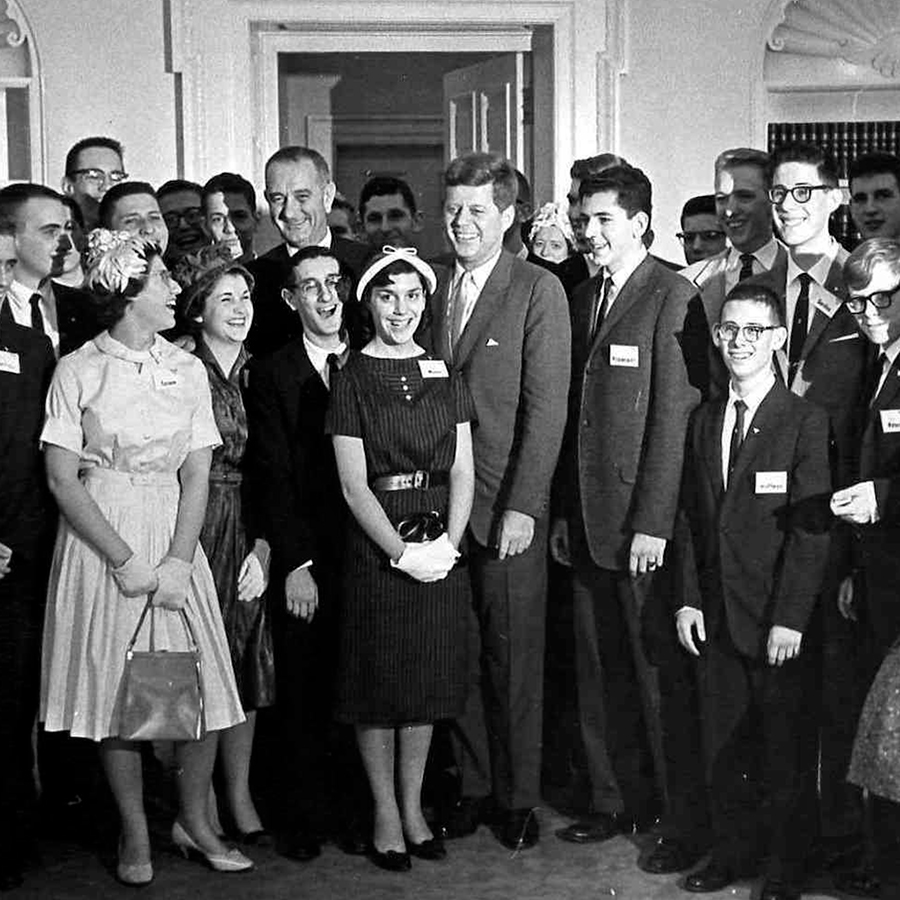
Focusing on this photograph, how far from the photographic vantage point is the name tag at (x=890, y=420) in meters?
3.52

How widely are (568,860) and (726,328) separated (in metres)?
1.44

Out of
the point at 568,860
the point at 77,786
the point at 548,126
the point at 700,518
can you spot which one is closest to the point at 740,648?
the point at 700,518

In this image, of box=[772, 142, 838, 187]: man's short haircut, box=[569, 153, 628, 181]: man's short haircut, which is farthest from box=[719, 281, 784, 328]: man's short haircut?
box=[569, 153, 628, 181]: man's short haircut

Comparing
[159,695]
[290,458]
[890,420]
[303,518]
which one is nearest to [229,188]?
[290,458]

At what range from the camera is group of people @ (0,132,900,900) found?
3682 millimetres

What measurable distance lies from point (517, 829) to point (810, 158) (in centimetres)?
192

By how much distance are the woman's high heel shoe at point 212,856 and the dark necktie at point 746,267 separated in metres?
2.07

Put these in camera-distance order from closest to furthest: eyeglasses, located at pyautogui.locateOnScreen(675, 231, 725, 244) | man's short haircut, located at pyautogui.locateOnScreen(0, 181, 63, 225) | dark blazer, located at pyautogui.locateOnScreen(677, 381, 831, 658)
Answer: dark blazer, located at pyautogui.locateOnScreen(677, 381, 831, 658)
man's short haircut, located at pyautogui.locateOnScreen(0, 181, 63, 225)
eyeglasses, located at pyautogui.locateOnScreen(675, 231, 725, 244)

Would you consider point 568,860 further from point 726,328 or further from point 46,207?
point 46,207

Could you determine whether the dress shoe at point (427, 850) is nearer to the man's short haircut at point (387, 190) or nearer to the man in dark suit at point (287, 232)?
the man in dark suit at point (287, 232)

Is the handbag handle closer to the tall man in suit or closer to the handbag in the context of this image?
the handbag

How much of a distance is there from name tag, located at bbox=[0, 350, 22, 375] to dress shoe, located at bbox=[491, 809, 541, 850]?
5.72 feet

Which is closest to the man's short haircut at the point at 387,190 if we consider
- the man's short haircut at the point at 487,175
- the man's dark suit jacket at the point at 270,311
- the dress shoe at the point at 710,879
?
the man's dark suit jacket at the point at 270,311

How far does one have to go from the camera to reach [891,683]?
3.29 metres
